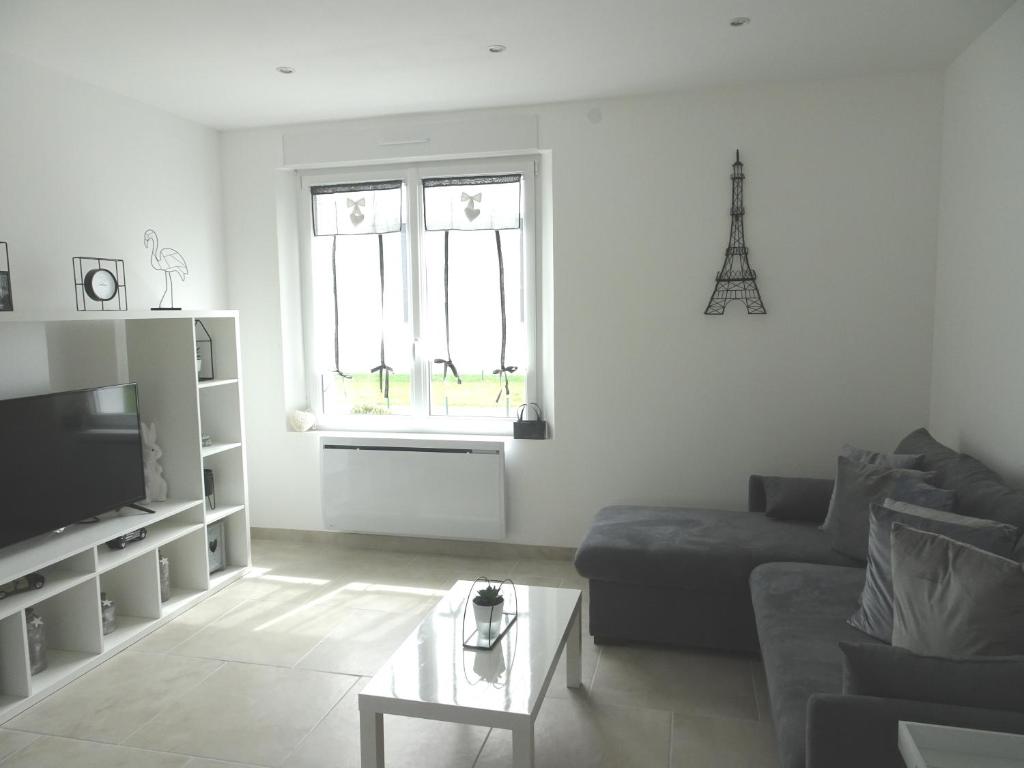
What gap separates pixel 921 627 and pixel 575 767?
3.85ft

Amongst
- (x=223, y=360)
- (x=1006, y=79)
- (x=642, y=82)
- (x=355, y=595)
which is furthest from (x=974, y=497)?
(x=223, y=360)

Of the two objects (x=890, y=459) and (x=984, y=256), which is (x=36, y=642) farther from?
(x=984, y=256)

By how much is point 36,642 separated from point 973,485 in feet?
12.3

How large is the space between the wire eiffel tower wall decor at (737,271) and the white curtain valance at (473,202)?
4.14ft

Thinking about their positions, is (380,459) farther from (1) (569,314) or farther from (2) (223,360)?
(1) (569,314)

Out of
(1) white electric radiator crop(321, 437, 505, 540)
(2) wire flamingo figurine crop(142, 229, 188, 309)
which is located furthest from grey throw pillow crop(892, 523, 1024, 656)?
(2) wire flamingo figurine crop(142, 229, 188, 309)

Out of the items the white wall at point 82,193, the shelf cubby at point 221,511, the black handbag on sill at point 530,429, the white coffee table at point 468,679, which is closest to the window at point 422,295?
the black handbag on sill at point 530,429

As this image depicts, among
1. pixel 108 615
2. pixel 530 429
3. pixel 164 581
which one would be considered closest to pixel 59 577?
pixel 108 615

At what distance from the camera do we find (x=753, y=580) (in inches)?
116

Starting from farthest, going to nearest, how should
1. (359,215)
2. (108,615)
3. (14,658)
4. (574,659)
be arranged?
1. (359,215)
2. (108,615)
3. (574,659)
4. (14,658)

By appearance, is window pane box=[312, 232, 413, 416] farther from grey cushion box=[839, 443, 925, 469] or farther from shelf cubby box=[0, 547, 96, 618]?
grey cushion box=[839, 443, 925, 469]

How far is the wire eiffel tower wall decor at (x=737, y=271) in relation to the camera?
3.96 m

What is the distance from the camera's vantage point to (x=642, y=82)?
3.81 metres

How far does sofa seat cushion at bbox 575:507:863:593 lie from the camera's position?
123 inches
